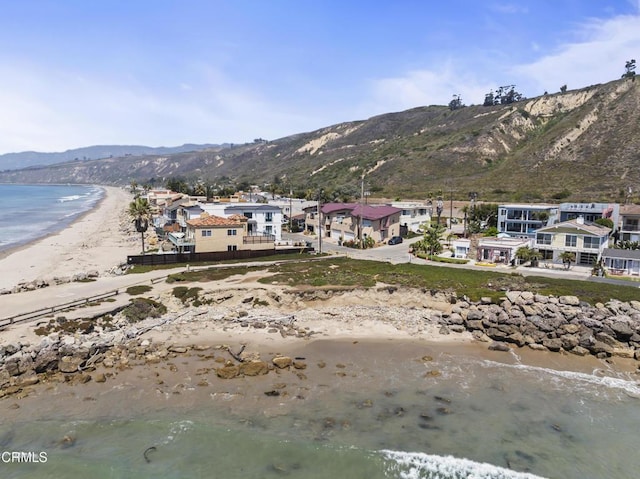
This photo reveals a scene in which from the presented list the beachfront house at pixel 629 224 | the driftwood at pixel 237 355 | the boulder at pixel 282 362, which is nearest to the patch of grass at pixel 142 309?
the driftwood at pixel 237 355

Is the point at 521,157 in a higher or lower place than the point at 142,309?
higher

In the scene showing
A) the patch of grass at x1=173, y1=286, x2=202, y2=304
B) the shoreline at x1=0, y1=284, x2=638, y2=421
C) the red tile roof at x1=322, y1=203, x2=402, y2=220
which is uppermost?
the red tile roof at x1=322, y1=203, x2=402, y2=220

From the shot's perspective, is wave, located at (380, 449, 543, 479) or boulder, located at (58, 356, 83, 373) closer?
wave, located at (380, 449, 543, 479)

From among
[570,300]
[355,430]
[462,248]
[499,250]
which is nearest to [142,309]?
[355,430]

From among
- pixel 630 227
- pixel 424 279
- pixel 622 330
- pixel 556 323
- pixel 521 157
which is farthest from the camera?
pixel 521 157

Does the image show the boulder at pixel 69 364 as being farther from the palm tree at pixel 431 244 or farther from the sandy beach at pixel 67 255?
the palm tree at pixel 431 244

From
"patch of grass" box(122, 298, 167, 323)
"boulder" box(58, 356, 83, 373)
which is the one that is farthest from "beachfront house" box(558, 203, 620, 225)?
"boulder" box(58, 356, 83, 373)

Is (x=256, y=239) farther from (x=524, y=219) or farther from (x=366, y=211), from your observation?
(x=524, y=219)

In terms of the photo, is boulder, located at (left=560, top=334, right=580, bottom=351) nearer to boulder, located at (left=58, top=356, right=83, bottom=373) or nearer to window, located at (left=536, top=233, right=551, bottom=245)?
window, located at (left=536, top=233, right=551, bottom=245)
